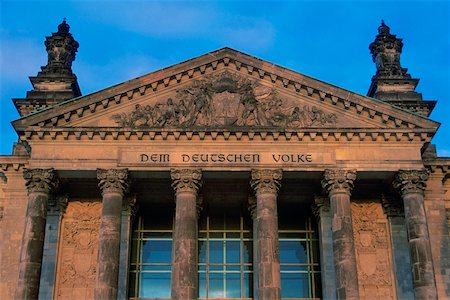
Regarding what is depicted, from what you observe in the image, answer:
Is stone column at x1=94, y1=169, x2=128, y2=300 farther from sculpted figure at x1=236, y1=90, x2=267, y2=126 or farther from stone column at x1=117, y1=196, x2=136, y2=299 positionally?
sculpted figure at x1=236, y1=90, x2=267, y2=126

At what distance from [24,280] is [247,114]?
11.9m

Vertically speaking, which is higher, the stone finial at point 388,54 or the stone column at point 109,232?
the stone finial at point 388,54

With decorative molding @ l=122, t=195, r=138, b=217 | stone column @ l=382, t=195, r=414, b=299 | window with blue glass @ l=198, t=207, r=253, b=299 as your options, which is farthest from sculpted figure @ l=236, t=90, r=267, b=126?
stone column @ l=382, t=195, r=414, b=299

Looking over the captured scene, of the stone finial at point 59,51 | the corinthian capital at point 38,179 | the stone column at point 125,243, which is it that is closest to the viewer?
the corinthian capital at point 38,179

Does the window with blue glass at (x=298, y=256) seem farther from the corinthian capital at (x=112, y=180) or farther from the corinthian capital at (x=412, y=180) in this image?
the corinthian capital at (x=112, y=180)

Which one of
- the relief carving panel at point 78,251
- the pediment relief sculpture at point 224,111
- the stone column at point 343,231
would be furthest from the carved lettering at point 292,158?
the relief carving panel at point 78,251

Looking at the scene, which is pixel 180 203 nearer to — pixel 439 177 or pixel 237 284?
pixel 237 284

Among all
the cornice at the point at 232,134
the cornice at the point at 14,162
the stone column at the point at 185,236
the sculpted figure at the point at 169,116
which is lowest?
the stone column at the point at 185,236

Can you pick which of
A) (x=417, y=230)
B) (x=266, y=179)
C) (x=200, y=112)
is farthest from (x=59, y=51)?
(x=417, y=230)

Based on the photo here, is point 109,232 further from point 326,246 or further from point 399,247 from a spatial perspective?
point 399,247

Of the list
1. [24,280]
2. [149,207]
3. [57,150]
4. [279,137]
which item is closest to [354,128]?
[279,137]

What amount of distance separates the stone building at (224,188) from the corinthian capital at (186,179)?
0.05m

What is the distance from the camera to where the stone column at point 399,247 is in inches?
1137

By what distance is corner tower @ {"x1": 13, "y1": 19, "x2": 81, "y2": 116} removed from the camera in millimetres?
33812
